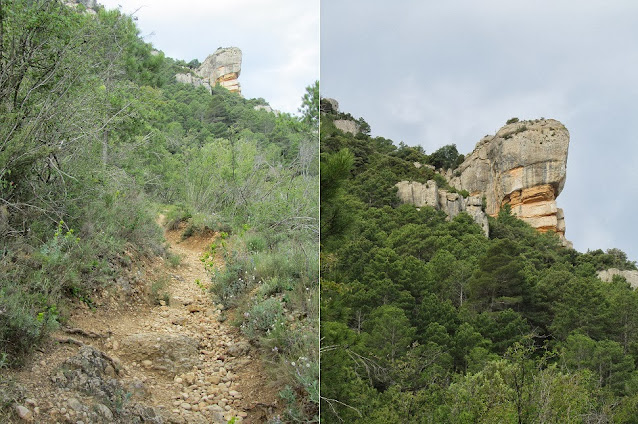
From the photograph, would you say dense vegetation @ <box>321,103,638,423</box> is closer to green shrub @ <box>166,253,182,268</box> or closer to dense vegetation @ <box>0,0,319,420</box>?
dense vegetation @ <box>0,0,319,420</box>

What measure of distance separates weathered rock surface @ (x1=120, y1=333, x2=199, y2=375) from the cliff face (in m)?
5.28

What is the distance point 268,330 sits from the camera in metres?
2.18

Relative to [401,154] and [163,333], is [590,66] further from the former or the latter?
[163,333]

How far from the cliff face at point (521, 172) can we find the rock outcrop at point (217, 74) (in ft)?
10.5

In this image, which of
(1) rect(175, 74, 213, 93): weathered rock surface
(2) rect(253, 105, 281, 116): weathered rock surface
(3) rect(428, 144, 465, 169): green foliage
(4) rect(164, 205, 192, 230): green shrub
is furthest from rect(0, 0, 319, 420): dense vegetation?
(1) rect(175, 74, 213, 93): weathered rock surface

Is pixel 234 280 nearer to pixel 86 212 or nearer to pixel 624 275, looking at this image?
pixel 86 212

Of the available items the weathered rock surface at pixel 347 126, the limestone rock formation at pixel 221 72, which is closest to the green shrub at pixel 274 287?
the weathered rock surface at pixel 347 126

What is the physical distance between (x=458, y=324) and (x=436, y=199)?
2.63 meters

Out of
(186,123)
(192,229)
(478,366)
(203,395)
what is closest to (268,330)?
(203,395)

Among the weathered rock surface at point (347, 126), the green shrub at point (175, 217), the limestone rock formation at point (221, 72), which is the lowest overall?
the green shrub at point (175, 217)

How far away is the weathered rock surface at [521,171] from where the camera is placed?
6.77m

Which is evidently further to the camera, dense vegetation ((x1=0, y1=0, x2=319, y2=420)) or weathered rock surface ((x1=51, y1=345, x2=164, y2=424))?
dense vegetation ((x1=0, y1=0, x2=319, y2=420))

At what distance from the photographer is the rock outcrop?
586 centimetres

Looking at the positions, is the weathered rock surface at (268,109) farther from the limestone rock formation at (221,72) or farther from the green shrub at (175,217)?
the green shrub at (175,217)
